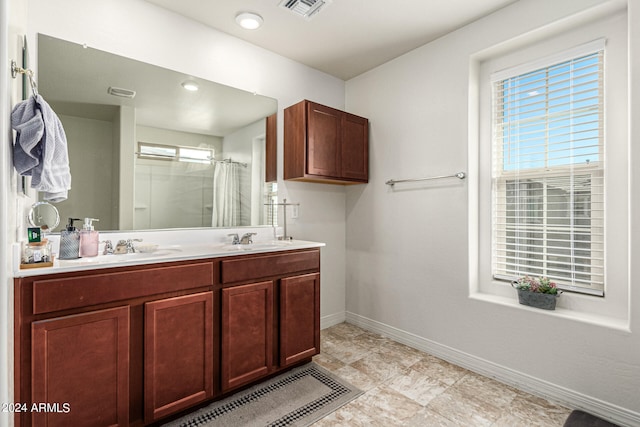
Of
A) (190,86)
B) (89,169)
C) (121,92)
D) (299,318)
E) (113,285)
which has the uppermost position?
(190,86)

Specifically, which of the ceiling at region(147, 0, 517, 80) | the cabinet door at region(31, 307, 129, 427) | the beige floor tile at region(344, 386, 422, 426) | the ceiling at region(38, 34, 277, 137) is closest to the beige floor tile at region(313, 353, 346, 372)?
the beige floor tile at region(344, 386, 422, 426)

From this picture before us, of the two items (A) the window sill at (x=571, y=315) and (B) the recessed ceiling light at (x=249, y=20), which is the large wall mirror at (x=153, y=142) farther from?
(A) the window sill at (x=571, y=315)

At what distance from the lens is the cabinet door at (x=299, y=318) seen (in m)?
2.16

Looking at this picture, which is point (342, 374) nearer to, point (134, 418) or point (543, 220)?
point (134, 418)

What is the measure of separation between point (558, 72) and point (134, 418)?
3.19m

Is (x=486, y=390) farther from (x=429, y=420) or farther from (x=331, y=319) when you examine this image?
(x=331, y=319)

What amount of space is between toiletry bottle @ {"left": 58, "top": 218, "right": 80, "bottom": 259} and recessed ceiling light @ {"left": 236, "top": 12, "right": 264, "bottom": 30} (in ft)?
5.72

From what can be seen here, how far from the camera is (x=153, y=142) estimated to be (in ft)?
6.91

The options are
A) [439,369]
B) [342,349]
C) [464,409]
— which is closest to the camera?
[464,409]

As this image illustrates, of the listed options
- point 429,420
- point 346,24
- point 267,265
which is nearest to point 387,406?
point 429,420

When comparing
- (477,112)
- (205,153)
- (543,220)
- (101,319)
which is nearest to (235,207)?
(205,153)

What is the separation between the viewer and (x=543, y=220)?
211cm

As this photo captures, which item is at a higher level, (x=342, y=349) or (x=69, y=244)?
(x=69, y=244)

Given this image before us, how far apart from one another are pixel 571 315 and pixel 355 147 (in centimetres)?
203
